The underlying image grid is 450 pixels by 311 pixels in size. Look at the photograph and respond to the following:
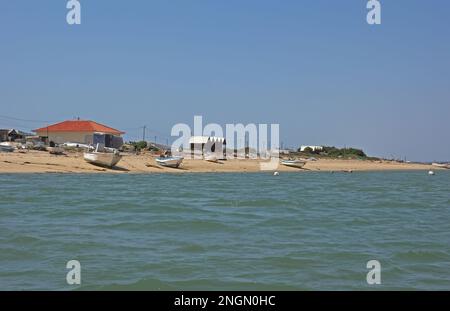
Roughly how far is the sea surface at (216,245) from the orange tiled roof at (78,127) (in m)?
54.7

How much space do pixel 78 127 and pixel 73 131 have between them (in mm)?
1226

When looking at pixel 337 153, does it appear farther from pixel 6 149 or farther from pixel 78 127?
pixel 6 149

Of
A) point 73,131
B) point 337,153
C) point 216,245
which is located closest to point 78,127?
point 73,131

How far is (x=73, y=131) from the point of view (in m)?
77.1

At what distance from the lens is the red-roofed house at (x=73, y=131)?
76.6m

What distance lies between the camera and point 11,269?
10828mm

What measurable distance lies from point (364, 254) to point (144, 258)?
4.80 meters

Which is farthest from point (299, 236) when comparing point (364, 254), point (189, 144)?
point (189, 144)

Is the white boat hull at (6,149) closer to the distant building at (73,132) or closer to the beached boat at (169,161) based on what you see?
the beached boat at (169,161)

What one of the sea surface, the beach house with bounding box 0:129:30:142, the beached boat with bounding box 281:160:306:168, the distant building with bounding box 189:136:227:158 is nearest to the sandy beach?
the beached boat with bounding box 281:160:306:168

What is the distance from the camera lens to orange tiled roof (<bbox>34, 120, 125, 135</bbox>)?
77.3 meters

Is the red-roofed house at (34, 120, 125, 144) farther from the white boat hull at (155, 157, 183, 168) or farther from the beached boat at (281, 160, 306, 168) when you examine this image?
the white boat hull at (155, 157, 183, 168)

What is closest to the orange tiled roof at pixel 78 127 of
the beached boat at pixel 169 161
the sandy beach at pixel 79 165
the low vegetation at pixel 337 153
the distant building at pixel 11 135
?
the distant building at pixel 11 135
